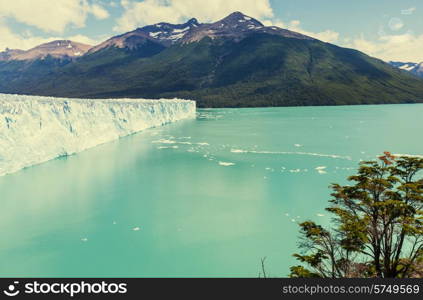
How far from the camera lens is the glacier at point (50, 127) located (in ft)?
55.1

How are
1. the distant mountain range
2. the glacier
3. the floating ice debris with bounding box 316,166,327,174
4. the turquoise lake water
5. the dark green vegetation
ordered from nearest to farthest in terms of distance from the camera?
1. the turquoise lake water
2. the floating ice debris with bounding box 316,166,327,174
3. the glacier
4. the dark green vegetation
5. the distant mountain range

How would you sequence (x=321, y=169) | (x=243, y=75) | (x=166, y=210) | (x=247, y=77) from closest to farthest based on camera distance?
(x=166, y=210) < (x=321, y=169) < (x=247, y=77) < (x=243, y=75)

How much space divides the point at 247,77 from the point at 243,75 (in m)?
3.39

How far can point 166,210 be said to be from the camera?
11.6 m

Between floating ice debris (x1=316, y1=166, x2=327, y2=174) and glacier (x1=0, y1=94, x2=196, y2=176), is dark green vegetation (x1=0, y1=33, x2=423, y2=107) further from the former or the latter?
floating ice debris (x1=316, y1=166, x2=327, y2=174)

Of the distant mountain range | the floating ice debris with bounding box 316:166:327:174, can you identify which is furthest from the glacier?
the distant mountain range

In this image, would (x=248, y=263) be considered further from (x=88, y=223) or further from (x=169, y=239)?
(x=88, y=223)

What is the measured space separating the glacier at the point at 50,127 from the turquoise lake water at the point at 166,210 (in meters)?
1.22

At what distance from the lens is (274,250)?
841 cm

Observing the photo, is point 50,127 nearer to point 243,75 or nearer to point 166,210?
point 166,210

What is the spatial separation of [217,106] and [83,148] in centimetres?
7467

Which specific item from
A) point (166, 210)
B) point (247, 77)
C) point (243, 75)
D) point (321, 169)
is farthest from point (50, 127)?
point (243, 75)

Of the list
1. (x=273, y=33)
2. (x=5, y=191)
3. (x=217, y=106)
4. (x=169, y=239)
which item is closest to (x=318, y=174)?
(x=169, y=239)

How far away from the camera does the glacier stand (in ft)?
55.1
